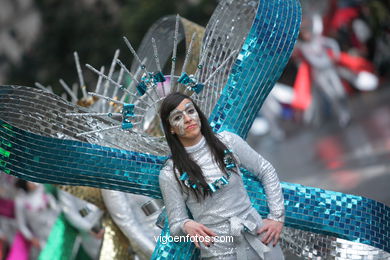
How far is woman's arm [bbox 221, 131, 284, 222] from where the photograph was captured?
3.75m

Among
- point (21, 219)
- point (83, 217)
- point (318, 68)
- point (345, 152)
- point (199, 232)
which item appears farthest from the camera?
point (318, 68)

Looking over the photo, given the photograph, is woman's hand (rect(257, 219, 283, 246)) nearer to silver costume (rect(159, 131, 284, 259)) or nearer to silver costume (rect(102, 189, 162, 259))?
silver costume (rect(159, 131, 284, 259))

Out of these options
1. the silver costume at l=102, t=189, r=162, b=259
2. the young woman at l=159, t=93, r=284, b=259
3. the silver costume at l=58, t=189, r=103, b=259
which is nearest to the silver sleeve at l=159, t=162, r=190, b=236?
the young woman at l=159, t=93, r=284, b=259

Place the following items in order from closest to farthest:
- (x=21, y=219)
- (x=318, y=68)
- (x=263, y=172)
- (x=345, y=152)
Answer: (x=263, y=172) → (x=21, y=219) → (x=345, y=152) → (x=318, y=68)

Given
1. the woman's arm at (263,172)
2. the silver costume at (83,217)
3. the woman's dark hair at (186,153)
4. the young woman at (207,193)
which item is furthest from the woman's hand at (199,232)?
the silver costume at (83,217)

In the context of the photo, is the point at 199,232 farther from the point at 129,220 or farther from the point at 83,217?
the point at 83,217

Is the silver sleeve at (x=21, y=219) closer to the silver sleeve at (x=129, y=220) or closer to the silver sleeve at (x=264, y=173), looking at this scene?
the silver sleeve at (x=129, y=220)

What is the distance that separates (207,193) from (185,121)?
0.32 metres

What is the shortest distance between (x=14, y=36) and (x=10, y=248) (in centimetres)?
2587

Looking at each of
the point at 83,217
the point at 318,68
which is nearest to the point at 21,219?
the point at 83,217

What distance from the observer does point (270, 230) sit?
12.1 ft

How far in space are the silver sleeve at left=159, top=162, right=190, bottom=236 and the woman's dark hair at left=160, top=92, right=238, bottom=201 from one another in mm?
34

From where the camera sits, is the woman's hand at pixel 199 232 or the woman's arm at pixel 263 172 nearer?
the woman's hand at pixel 199 232

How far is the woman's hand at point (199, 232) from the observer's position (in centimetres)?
357
